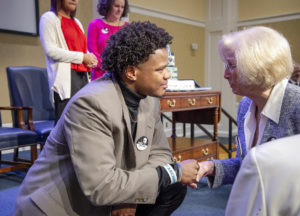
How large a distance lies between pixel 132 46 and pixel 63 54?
118cm

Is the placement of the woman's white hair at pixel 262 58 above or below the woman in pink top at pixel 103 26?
below

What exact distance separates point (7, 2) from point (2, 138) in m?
2.11

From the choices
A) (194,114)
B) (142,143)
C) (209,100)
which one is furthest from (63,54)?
(194,114)

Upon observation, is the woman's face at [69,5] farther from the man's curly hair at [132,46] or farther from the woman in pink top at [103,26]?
the man's curly hair at [132,46]

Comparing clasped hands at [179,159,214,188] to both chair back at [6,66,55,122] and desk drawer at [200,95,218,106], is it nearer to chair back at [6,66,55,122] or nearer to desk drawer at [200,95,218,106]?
desk drawer at [200,95,218,106]

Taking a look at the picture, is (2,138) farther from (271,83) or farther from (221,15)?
(221,15)

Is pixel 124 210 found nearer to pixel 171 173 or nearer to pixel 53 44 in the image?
pixel 171 173

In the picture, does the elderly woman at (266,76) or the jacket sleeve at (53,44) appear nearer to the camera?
the elderly woman at (266,76)

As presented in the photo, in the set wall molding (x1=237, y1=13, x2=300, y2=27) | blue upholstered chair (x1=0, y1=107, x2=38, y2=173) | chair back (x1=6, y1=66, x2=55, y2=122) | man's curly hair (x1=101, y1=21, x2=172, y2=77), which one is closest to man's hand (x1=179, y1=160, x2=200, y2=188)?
man's curly hair (x1=101, y1=21, x2=172, y2=77)

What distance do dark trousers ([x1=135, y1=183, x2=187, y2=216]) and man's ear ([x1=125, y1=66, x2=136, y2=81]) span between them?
528 millimetres

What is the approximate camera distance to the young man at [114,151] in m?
1.15

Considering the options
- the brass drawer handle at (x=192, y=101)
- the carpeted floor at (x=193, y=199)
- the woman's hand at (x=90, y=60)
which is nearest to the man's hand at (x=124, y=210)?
the carpeted floor at (x=193, y=199)

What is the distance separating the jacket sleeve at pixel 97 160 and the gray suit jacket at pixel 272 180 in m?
0.74

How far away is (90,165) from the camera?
114 cm
